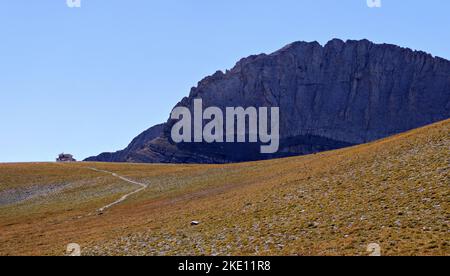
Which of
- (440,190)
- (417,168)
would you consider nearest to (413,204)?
(440,190)

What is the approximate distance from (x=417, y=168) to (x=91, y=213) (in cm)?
3314

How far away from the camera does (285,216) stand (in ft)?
103

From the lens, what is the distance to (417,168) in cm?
3594

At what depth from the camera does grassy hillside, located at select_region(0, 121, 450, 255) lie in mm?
23859

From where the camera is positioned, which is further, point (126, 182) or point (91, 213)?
point (126, 182)

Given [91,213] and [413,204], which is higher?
[413,204]

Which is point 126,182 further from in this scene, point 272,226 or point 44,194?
point 272,226

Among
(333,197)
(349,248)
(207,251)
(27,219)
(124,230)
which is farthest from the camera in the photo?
(27,219)

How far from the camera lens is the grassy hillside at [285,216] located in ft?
78.3

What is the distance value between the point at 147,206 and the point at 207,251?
27032 millimetres

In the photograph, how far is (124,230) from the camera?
37.4 m

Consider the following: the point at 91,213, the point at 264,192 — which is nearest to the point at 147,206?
the point at 91,213
